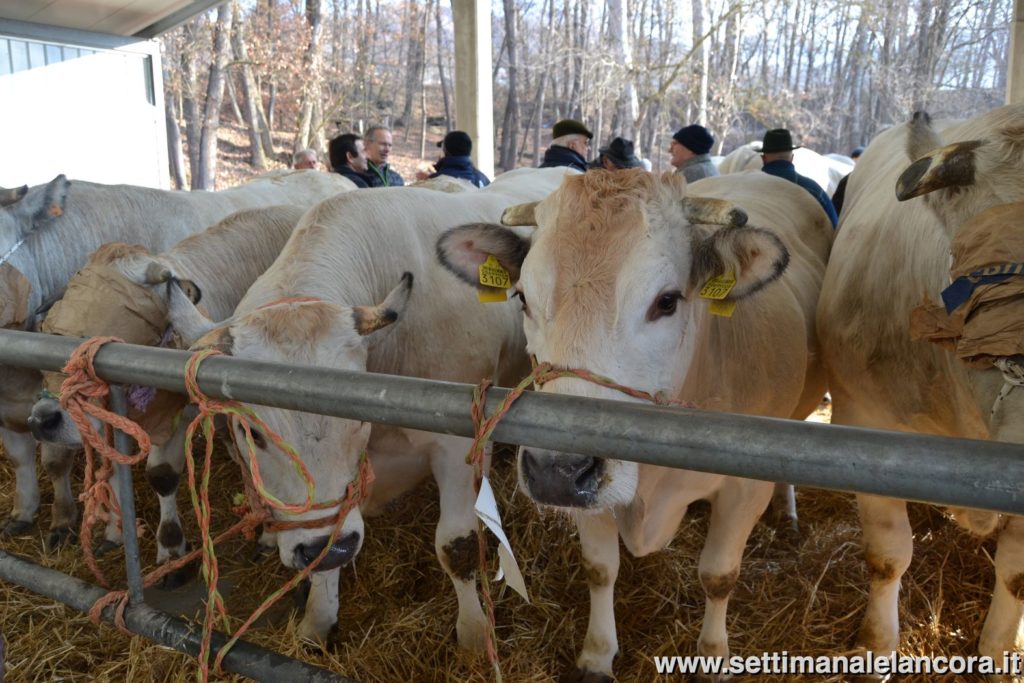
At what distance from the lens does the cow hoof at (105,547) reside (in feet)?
12.6

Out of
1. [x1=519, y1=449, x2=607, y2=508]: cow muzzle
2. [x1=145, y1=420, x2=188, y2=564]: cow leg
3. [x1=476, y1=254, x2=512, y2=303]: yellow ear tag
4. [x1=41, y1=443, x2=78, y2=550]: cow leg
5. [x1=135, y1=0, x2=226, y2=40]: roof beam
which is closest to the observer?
[x1=519, y1=449, x2=607, y2=508]: cow muzzle

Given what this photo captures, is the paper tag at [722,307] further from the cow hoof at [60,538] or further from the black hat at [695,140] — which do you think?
the black hat at [695,140]

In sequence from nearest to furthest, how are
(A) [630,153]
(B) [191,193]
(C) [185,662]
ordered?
(C) [185,662], (B) [191,193], (A) [630,153]

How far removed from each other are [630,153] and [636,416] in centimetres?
601

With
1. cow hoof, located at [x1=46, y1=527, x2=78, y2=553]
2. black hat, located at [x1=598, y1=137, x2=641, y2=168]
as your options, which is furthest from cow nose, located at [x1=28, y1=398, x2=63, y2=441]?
black hat, located at [x1=598, y1=137, x2=641, y2=168]

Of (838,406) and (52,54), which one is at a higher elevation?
(52,54)

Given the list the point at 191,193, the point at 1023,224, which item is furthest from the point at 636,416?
the point at 191,193

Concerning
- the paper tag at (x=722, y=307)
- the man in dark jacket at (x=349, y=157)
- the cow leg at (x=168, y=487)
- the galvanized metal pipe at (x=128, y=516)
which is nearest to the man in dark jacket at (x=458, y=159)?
the man in dark jacket at (x=349, y=157)

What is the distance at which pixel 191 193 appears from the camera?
4.71 m

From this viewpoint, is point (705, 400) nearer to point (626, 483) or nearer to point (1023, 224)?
point (626, 483)

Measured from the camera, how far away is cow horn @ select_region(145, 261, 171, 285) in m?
2.92

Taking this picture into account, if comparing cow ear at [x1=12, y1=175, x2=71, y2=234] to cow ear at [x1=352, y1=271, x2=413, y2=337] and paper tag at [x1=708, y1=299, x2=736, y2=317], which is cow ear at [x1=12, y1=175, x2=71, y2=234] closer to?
cow ear at [x1=352, y1=271, x2=413, y2=337]

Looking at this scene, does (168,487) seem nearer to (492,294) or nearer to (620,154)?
(492,294)

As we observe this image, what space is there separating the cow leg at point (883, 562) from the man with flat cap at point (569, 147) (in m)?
4.39
